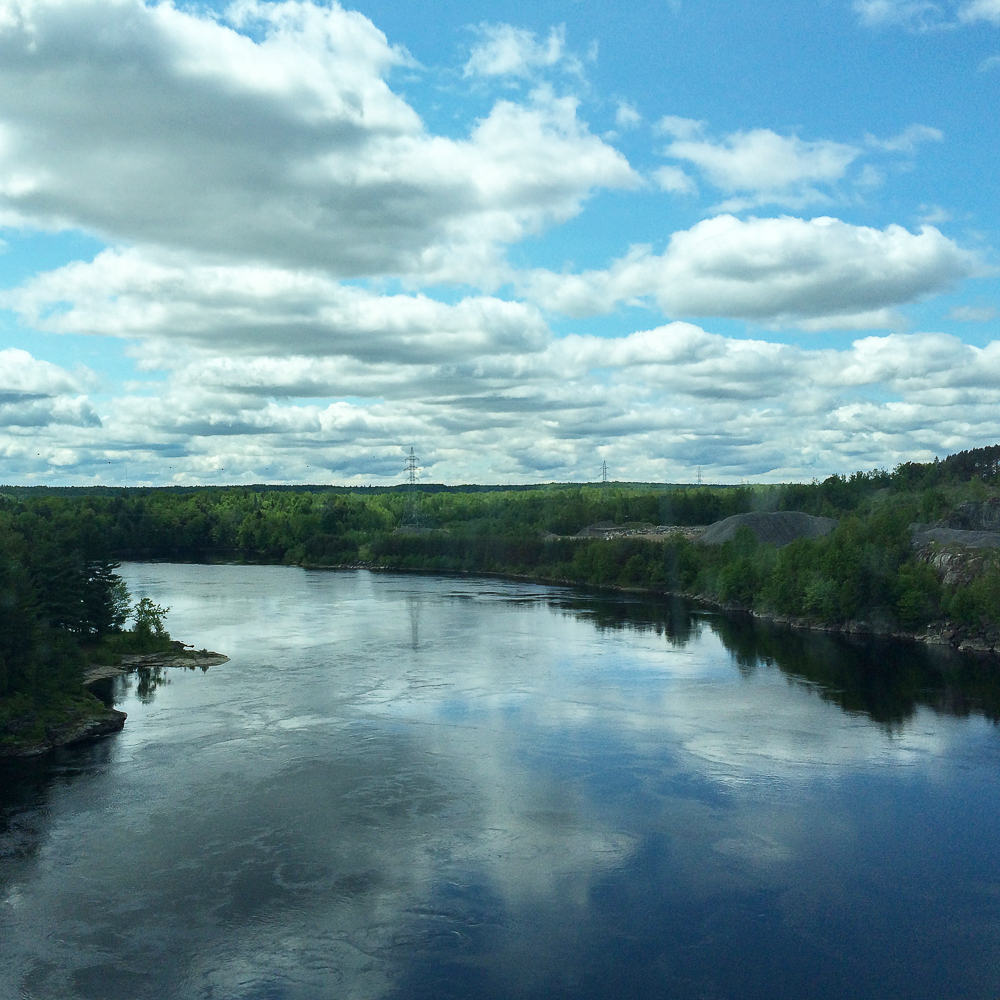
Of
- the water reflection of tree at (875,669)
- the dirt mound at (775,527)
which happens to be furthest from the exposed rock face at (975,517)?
the water reflection of tree at (875,669)

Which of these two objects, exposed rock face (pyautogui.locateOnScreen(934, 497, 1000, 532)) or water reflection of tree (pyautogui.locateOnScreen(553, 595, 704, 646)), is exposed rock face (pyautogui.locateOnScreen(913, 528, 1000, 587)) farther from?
water reflection of tree (pyautogui.locateOnScreen(553, 595, 704, 646))

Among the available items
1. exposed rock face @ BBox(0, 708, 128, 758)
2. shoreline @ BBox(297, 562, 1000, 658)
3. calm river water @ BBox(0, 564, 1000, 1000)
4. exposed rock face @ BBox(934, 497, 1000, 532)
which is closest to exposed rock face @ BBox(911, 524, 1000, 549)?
exposed rock face @ BBox(934, 497, 1000, 532)

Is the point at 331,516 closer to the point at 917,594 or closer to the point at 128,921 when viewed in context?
the point at 917,594

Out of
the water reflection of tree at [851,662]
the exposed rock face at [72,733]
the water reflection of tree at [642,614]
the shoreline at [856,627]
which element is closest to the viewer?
the exposed rock face at [72,733]

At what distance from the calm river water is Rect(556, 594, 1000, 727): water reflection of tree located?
1.01 feet

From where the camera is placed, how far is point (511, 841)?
17.0m

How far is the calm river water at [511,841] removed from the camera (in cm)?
1295

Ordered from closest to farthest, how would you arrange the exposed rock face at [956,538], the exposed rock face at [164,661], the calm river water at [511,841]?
1. the calm river water at [511,841]
2. the exposed rock face at [164,661]
3. the exposed rock face at [956,538]

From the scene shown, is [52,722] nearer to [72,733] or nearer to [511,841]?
[72,733]

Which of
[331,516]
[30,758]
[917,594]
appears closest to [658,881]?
[30,758]

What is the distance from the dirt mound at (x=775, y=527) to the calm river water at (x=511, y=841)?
3541 cm

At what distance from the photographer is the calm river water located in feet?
42.5

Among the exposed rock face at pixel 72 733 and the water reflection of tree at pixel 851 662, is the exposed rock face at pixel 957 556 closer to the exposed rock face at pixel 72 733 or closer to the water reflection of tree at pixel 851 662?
the water reflection of tree at pixel 851 662

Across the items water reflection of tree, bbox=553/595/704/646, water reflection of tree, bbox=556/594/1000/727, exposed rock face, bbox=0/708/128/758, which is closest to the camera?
exposed rock face, bbox=0/708/128/758
